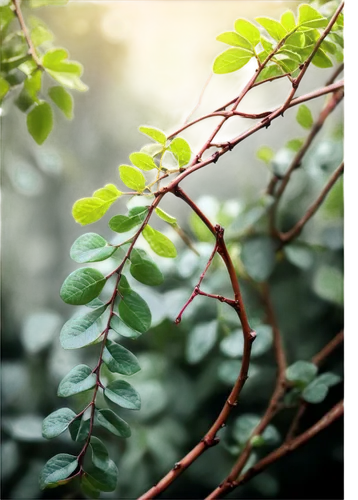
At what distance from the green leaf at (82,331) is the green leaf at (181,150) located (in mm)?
166

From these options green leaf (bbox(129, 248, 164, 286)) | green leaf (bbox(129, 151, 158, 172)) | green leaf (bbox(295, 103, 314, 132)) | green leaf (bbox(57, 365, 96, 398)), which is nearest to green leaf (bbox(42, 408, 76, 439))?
green leaf (bbox(57, 365, 96, 398))

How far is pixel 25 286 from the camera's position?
2.85ft

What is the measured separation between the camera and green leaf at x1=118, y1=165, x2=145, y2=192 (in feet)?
1.62

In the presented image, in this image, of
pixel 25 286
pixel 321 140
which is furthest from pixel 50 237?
pixel 321 140

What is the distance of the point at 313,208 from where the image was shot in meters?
0.73

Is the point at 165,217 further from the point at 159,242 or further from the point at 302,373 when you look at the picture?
the point at 302,373

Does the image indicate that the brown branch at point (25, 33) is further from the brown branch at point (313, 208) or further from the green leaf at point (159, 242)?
the brown branch at point (313, 208)

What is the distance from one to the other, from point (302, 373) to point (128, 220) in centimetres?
35

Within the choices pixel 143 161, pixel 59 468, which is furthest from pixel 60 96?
pixel 59 468

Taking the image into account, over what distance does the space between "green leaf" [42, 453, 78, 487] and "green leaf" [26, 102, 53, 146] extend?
0.37m

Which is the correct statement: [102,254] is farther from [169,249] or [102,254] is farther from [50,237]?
[50,237]

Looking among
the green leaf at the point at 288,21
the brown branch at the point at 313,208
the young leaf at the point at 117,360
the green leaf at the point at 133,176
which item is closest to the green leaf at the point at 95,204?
the green leaf at the point at 133,176

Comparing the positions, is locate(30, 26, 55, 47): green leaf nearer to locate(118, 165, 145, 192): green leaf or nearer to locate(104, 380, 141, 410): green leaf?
locate(118, 165, 145, 192): green leaf

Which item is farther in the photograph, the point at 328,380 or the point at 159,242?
the point at 328,380
